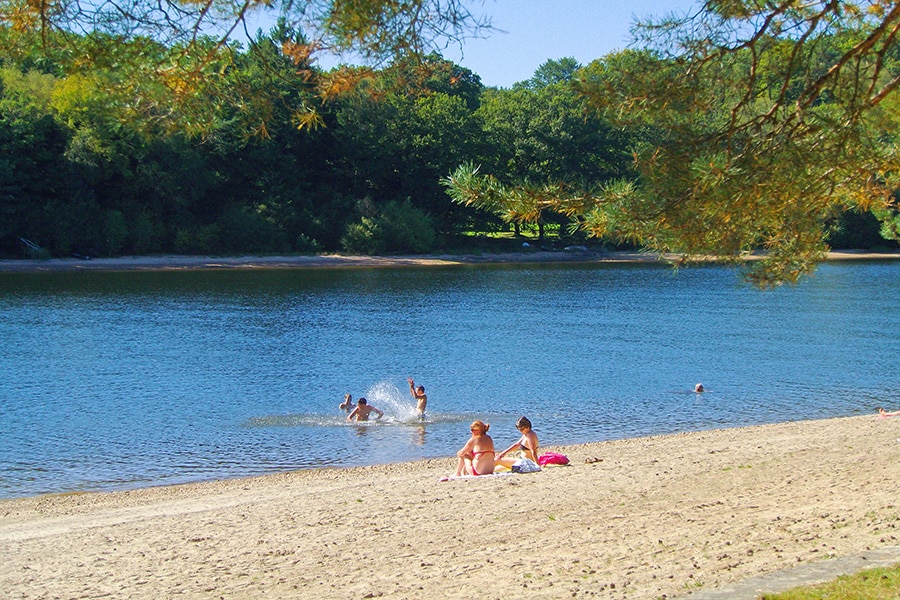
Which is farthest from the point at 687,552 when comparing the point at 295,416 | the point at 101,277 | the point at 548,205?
the point at 101,277

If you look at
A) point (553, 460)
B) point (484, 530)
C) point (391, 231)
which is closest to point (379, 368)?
point (553, 460)

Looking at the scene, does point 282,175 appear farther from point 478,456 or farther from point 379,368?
point 478,456

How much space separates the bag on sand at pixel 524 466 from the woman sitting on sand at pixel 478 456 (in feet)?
1.17

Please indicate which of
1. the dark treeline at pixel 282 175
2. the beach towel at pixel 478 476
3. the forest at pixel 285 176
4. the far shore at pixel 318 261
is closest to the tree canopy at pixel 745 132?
the beach towel at pixel 478 476

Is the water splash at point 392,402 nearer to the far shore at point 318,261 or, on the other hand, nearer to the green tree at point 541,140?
the green tree at point 541,140

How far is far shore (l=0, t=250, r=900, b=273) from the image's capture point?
60.4 metres

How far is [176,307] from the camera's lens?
42469mm

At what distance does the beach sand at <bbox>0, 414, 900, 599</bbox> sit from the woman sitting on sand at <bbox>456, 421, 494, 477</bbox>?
22.2 inches

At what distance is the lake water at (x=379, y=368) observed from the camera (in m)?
18.6

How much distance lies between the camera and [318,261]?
68.3m

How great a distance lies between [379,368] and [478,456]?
1438 cm

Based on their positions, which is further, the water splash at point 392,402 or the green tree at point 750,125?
the water splash at point 392,402

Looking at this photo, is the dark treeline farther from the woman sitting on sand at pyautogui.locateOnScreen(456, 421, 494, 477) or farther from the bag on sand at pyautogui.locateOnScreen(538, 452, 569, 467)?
the woman sitting on sand at pyautogui.locateOnScreen(456, 421, 494, 477)

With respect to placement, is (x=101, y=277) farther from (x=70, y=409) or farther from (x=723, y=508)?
(x=723, y=508)
